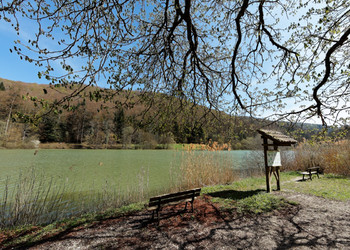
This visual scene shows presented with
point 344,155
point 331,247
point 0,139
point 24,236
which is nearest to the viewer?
point 331,247

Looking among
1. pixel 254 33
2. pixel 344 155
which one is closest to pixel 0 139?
pixel 254 33

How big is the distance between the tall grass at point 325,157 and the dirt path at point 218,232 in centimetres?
695

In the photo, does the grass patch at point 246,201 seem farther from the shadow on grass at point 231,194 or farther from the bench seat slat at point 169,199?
the bench seat slat at point 169,199

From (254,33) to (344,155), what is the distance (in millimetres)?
10862

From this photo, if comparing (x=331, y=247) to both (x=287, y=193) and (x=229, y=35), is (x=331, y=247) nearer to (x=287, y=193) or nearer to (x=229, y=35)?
(x=287, y=193)

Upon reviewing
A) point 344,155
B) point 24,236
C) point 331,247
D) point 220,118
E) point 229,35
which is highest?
point 229,35

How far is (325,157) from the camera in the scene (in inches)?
460

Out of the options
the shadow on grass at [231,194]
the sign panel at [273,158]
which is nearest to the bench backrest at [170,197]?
the shadow on grass at [231,194]

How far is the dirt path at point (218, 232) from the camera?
315 cm

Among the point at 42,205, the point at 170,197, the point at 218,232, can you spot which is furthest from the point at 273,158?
the point at 42,205

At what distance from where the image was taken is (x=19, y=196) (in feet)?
16.4

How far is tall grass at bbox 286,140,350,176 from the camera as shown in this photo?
10.5 m

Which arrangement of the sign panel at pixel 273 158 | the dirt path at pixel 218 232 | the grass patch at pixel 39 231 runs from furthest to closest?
the sign panel at pixel 273 158 < the grass patch at pixel 39 231 < the dirt path at pixel 218 232

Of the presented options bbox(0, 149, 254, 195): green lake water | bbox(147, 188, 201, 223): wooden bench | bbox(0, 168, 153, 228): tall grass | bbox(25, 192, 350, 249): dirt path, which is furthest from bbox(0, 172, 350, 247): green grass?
bbox(0, 149, 254, 195): green lake water
